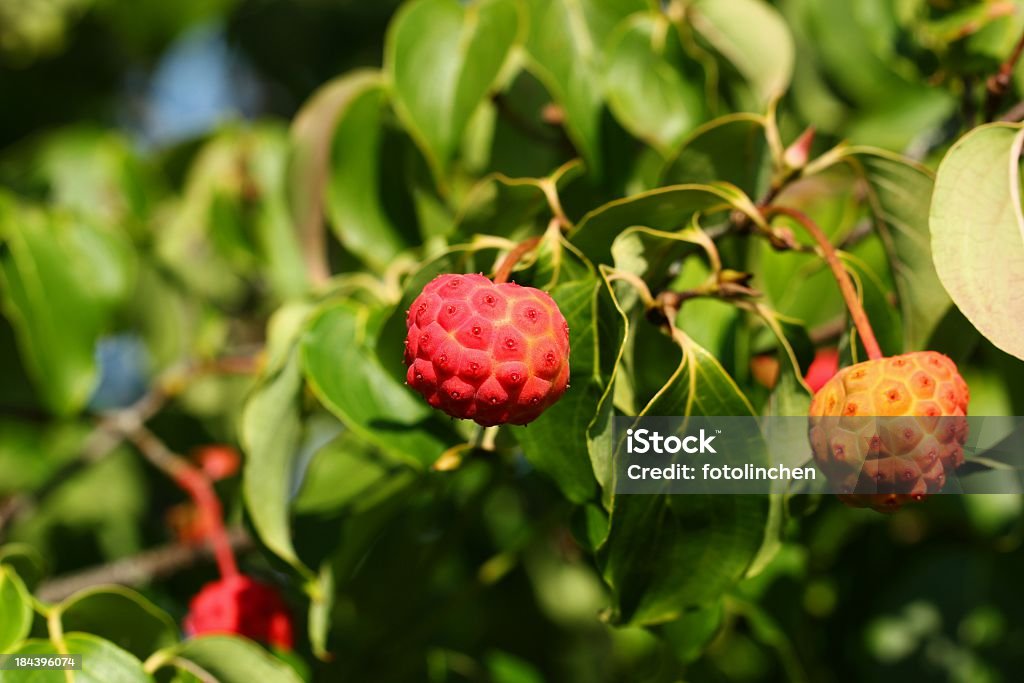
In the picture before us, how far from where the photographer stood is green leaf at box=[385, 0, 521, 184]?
153 centimetres

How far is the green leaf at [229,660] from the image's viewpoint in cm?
122

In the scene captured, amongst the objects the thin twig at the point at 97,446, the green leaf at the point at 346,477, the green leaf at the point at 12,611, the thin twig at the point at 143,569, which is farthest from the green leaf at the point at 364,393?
the thin twig at the point at 97,446

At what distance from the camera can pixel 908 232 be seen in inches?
47.2

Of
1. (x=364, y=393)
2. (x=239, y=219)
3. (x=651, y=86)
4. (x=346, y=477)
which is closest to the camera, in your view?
(x=364, y=393)

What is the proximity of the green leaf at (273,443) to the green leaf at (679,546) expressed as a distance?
0.44 meters

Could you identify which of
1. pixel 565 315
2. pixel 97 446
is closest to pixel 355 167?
pixel 565 315

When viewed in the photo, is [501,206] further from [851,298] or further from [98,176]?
[98,176]

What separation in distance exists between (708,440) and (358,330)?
0.48m

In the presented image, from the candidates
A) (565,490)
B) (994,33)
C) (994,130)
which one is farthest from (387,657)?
(994,33)

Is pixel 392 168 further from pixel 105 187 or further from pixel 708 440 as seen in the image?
pixel 105 187

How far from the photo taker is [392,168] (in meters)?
1.73

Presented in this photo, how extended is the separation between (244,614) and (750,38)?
3.79 ft

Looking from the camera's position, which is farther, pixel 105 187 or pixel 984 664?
pixel 105 187

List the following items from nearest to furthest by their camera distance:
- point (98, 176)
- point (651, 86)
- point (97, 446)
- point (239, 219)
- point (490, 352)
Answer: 1. point (490, 352)
2. point (651, 86)
3. point (239, 219)
4. point (97, 446)
5. point (98, 176)
